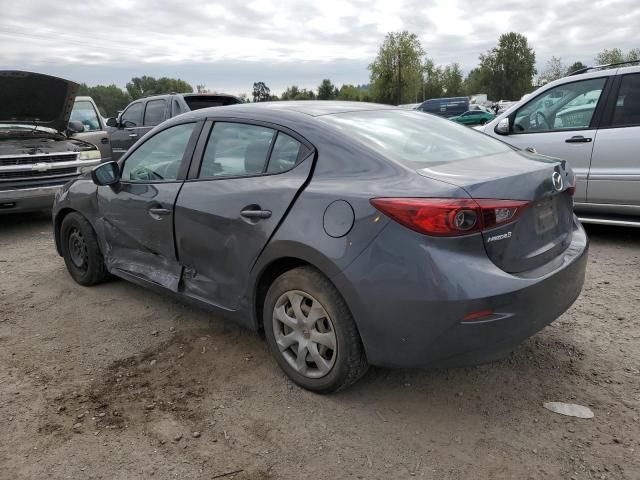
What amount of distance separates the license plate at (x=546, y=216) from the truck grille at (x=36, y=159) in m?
6.64

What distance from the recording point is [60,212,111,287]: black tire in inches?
177

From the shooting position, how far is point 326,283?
105 inches

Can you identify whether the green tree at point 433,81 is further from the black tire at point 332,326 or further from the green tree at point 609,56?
the black tire at point 332,326

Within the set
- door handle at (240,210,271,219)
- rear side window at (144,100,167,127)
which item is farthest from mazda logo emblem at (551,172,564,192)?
rear side window at (144,100,167,127)

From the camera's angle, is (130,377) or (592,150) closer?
(130,377)

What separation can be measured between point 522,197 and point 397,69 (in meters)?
69.7

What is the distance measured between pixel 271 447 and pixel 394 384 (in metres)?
0.83

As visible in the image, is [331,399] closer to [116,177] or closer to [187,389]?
[187,389]

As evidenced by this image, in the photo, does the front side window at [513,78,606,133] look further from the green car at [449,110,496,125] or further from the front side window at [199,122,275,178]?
the green car at [449,110,496,125]

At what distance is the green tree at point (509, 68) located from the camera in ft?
320

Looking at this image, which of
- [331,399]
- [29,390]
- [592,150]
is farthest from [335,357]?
[592,150]

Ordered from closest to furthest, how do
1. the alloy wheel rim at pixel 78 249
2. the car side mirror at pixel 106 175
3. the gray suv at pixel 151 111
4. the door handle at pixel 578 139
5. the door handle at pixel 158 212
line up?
the door handle at pixel 158 212, the car side mirror at pixel 106 175, the alloy wheel rim at pixel 78 249, the door handle at pixel 578 139, the gray suv at pixel 151 111

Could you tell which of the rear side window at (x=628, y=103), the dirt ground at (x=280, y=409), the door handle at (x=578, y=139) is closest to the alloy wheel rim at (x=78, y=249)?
the dirt ground at (x=280, y=409)

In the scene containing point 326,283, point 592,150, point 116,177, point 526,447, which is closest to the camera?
point 526,447
